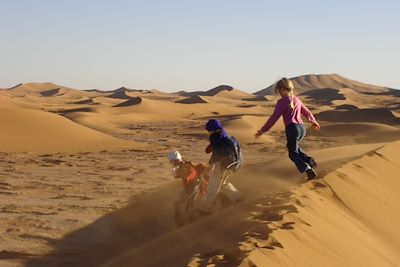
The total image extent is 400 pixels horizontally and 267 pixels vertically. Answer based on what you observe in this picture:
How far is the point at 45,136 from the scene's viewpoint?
16891 mm

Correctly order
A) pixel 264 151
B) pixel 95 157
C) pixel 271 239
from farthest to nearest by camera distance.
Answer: pixel 264 151 → pixel 95 157 → pixel 271 239

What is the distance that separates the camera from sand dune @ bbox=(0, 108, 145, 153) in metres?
15.8

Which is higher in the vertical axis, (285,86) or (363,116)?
(285,86)

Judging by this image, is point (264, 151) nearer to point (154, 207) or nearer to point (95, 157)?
point (95, 157)

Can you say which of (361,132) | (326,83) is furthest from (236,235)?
(326,83)

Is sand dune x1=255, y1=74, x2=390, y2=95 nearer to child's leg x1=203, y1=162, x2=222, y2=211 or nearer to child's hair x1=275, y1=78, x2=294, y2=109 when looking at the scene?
child's hair x1=275, y1=78, x2=294, y2=109

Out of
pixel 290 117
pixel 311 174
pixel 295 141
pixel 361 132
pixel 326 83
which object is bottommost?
pixel 361 132

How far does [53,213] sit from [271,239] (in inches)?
165

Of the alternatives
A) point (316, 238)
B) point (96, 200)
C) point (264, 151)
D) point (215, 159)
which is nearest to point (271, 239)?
point (316, 238)

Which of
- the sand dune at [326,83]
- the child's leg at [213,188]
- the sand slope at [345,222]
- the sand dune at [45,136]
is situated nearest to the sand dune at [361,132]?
the sand dune at [45,136]

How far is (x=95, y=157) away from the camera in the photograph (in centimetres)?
1402

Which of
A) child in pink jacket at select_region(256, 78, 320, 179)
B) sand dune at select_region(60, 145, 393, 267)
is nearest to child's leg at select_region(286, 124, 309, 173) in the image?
child in pink jacket at select_region(256, 78, 320, 179)

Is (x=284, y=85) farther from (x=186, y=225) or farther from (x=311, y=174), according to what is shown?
(x=186, y=225)

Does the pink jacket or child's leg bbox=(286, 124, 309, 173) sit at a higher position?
the pink jacket
